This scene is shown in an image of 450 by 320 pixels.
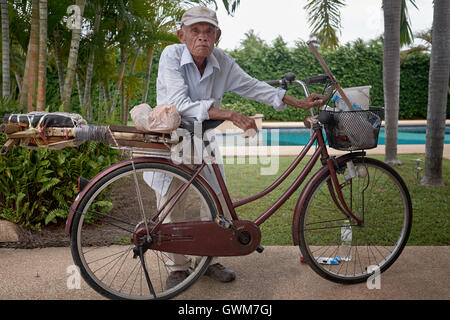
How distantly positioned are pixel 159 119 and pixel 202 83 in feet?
1.58

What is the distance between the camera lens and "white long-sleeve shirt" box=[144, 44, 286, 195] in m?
2.11

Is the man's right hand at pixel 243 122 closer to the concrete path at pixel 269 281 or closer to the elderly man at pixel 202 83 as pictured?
the elderly man at pixel 202 83

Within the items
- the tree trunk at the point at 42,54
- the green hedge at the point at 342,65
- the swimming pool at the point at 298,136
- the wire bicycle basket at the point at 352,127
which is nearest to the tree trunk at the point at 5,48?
the tree trunk at the point at 42,54

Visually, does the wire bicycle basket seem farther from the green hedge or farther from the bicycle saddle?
the green hedge

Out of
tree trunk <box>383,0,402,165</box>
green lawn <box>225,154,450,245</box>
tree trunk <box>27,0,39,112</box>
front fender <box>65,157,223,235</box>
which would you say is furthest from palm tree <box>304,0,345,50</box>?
front fender <box>65,157,223,235</box>

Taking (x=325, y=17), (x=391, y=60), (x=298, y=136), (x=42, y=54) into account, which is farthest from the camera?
(x=298, y=136)

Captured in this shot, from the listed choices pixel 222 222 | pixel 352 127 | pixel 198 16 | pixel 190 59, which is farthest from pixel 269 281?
pixel 198 16

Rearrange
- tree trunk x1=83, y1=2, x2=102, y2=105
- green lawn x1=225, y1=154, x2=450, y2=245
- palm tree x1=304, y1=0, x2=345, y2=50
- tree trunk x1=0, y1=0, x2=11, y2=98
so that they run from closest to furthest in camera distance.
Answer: green lawn x1=225, y1=154, x2=450, y2=245 → tree trunk x1=0, y1=0, x2=11, y2=98 → tree trunk x1=83, y1=2, x2=102, y2=105 → palm tree x1=304, y1=0, x2=345, y2=50

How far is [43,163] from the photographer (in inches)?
128

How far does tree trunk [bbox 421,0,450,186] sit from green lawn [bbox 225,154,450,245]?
614mm

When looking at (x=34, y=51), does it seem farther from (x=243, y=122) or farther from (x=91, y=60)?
(x=243, y=122)

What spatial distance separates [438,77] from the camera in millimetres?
4930
